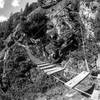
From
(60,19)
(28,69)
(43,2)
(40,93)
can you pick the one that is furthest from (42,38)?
(43,2)

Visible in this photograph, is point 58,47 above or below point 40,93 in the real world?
above

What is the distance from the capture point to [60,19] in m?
9.87

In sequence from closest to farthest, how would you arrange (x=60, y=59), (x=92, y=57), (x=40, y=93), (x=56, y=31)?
(x=92, y=57)
(x=40, y=93)
(x=60, y=59)
(x=56, y=31)

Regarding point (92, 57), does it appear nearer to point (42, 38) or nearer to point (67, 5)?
point (42, 38)

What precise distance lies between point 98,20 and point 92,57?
8.75 ft

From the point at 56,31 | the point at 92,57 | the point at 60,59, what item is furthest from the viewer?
the point at 56,31

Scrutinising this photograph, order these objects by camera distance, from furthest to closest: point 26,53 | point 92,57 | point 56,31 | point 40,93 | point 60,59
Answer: point 26,53 → point 56,31 → point 60,59 → point 40,93 → point 92,57

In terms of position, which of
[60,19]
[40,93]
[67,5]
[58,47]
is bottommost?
[40,93]

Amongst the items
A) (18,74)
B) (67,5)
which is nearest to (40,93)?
(18,74)

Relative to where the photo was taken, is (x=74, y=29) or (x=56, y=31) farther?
(x=56, y=31)

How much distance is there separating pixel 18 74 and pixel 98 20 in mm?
8097

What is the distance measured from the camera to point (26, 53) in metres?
10.7

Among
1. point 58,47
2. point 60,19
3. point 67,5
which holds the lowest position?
point 58,47

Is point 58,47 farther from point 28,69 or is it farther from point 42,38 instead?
point 28,69
